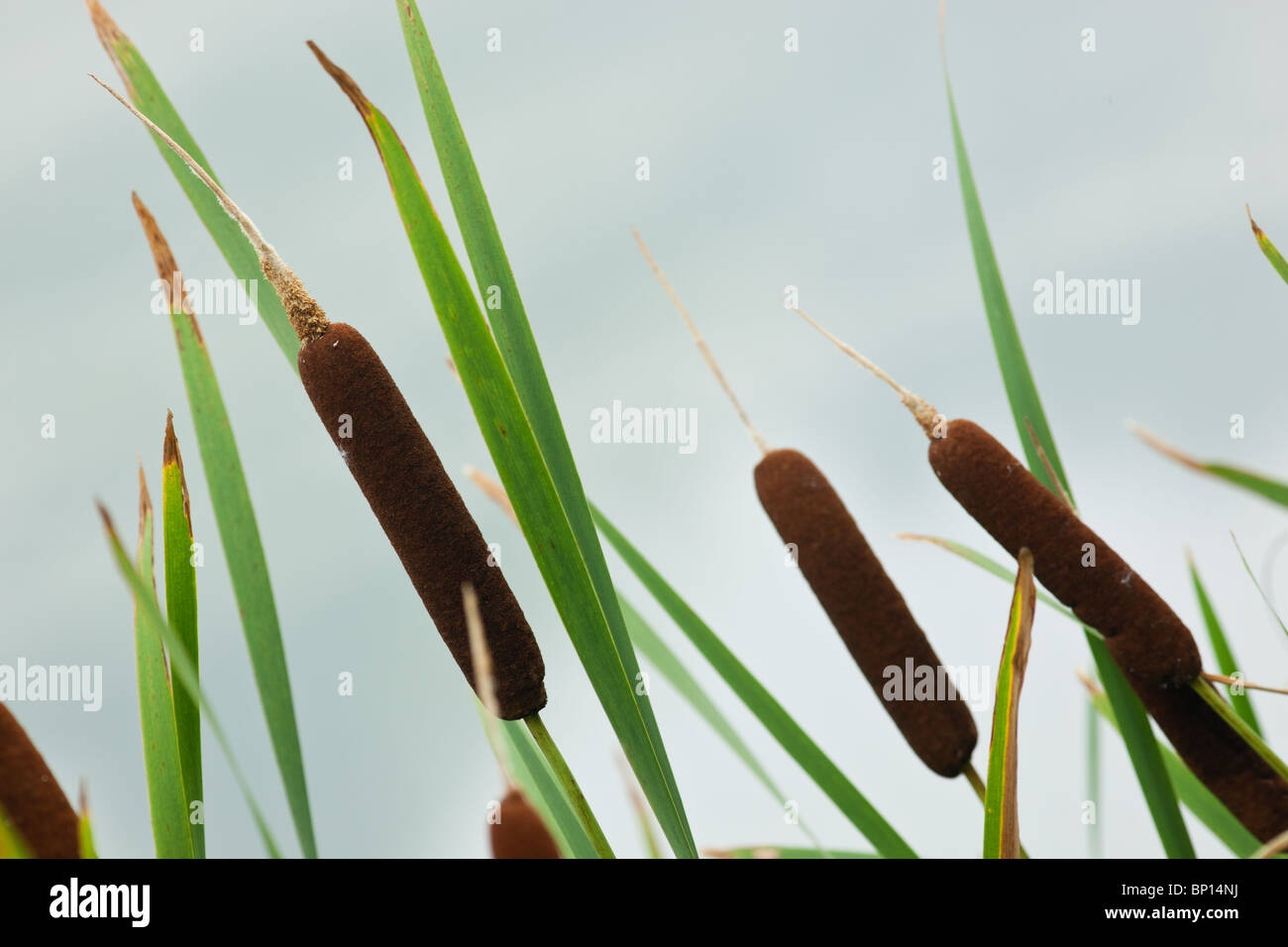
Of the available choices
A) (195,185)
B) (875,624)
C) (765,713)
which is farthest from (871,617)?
(195,185)

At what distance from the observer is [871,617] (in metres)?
1.27

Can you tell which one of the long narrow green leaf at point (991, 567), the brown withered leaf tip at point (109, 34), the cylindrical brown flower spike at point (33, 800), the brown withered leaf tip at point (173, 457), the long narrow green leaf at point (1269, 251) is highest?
the brown withered leaf tip at point (109, 34)

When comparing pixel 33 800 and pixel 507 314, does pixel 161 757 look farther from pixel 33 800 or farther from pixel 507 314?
pixel 507 314

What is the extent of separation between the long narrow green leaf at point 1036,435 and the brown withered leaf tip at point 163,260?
46.0 inches

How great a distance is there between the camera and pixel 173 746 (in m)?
0.92

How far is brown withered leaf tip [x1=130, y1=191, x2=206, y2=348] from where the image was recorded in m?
1.18

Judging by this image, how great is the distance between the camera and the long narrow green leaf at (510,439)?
2.79 feet

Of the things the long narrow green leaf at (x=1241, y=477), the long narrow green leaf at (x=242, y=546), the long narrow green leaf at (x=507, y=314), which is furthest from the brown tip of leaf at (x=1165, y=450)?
the long narrow green leaf at (x=242, y=546)

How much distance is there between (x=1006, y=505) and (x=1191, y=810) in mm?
961

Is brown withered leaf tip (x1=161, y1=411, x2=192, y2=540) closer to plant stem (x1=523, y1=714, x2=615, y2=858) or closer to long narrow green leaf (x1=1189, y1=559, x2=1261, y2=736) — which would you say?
plant stem (x1=523, y1=714, x2=615, y2=858)

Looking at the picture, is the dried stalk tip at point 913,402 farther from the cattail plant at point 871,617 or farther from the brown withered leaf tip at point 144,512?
the brown withered leaf tip at point 144,512

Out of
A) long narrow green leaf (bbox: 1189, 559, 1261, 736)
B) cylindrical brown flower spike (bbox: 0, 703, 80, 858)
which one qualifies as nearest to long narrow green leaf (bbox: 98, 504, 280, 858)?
cylindrical brown flower spike (bbox: 0, 703, 80, 858)

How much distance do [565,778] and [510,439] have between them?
1.12 ft
